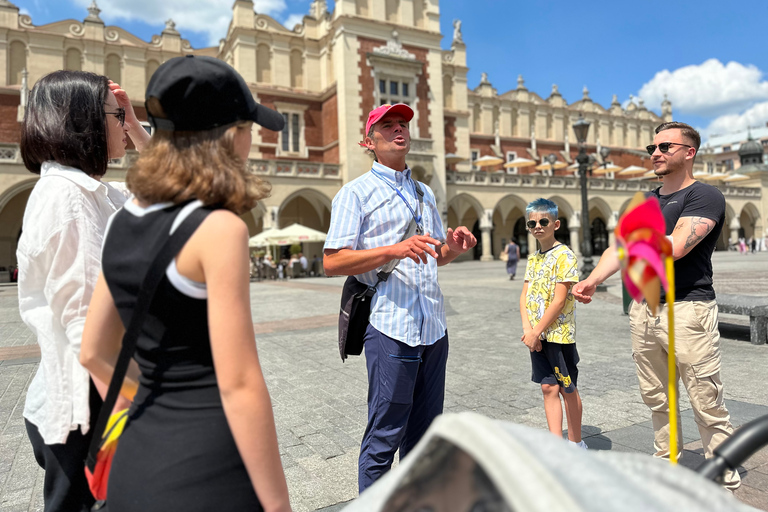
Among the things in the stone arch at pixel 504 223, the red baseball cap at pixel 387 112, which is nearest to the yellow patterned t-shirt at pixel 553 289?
the red baseball cap at pixel 387 112

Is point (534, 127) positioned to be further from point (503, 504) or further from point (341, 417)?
point (503, 504)

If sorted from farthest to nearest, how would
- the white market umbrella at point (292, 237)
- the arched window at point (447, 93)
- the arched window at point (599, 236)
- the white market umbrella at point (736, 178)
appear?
1. the white market umbrella at point (736, 178)
2. the arched window at point (599, 236)
3. the arched window at point (447, 93)
4. the white market umbrella at point (292, 237)

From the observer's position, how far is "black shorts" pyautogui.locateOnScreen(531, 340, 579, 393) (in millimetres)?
2926

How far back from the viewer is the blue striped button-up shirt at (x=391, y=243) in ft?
7.15

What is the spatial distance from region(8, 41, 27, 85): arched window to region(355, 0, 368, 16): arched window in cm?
1625

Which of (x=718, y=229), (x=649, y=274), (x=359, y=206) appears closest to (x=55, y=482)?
(x=359, y=206)

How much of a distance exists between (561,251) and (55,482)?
105 inches

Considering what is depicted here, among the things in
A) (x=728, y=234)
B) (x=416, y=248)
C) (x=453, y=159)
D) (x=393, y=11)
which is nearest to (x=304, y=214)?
(x=453, y=159)

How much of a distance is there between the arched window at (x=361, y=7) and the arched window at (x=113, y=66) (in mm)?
12728

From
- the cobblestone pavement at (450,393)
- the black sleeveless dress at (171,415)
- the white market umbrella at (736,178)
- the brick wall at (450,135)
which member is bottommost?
the cobblestone pavement at (450,393)

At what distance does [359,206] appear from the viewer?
7.57 feet

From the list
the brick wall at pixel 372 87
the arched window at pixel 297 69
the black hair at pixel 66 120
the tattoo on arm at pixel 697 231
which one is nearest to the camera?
the black hair at pixel 66 120

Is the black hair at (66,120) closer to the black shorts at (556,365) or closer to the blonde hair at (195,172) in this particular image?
the blonde hair at (195,172)

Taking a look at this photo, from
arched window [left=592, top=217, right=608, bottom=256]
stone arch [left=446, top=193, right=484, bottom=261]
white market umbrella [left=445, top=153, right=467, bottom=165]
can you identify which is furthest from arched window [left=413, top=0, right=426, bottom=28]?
arched window [left=592, top=217, right=608, bottom=256]
